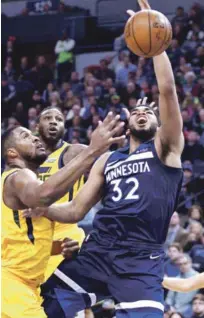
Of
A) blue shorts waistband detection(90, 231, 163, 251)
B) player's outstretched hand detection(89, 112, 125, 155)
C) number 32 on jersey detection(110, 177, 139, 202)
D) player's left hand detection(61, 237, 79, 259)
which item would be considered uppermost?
player's outstretched hand detection(89, 112, 125, 155)

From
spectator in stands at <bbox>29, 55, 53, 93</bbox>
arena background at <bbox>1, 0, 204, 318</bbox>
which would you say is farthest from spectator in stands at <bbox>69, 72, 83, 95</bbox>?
spectator in stands at <bbox>29, 55, 53, 93</bbox>

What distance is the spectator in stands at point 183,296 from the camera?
9016mm

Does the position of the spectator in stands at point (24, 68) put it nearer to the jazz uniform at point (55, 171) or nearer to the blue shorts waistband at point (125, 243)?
the jazz uniform at point (55, 171)

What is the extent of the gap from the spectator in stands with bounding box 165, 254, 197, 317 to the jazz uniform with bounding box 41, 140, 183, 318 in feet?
11.6

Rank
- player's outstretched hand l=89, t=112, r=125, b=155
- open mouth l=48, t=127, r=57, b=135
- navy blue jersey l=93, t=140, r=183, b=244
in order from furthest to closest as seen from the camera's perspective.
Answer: open mouth l=48, t=127, r=57, b=135, navy blue jersey l=93, t=140, r=183, b=244, player's outstretched hand l=89, t=112, r=125, b=155

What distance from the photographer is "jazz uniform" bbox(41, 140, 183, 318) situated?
5328 millimetres

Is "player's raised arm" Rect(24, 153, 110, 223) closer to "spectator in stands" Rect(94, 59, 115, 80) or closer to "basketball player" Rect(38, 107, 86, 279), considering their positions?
"basketball player" Rect(38, 107, 86, 279)

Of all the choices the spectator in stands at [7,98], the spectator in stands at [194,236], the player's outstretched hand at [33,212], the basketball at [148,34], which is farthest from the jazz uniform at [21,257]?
the spectator in stands at [7,98]

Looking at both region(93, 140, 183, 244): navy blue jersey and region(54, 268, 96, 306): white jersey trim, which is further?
region(54, 268, 96, 306): white jersey trim

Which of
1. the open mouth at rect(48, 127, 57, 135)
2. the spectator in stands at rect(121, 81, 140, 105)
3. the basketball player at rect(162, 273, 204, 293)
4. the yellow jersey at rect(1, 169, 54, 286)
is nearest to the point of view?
the yellow jersey at rect(1, 169, 54, 286)

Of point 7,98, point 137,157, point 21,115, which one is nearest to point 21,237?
point 137,157

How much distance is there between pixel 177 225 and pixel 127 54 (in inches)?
274

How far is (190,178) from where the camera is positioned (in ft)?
40.1

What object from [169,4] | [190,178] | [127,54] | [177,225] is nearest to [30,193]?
[177,225]
